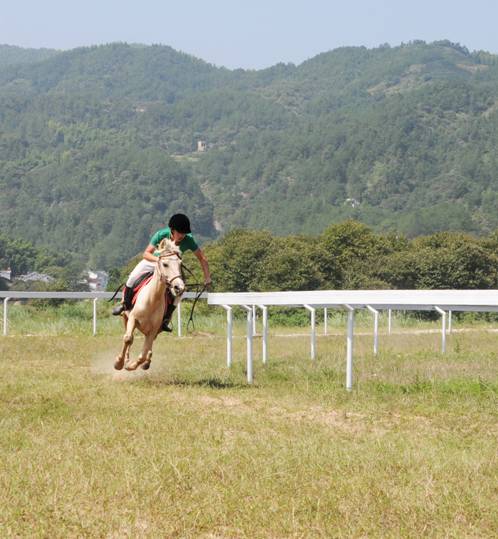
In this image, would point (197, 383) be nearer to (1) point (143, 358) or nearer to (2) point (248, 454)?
(1) point (143, 358)

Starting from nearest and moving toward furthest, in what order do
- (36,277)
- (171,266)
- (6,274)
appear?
(171,266), (6,274), (36,277)

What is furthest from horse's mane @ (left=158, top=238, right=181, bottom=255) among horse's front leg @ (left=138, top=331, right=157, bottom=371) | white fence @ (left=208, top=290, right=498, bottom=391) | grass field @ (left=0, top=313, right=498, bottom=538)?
grass field @ (left=0, top=313, right=498, bottom=538)

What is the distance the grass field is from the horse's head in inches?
50.6

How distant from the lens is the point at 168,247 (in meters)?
13.4

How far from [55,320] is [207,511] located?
2897 centimetres

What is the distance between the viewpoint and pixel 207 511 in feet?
21.4

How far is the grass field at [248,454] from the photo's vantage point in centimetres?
634

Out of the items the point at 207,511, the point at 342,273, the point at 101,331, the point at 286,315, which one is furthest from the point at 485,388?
the point at 342,273

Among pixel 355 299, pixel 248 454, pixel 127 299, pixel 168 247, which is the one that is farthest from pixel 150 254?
pixel 248 454

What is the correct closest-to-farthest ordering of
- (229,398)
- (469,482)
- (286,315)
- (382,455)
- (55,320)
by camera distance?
(469,482)
(382,455)
(229,398)
(55,320)
(286,315)

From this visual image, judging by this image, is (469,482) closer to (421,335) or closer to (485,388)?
(485,388)

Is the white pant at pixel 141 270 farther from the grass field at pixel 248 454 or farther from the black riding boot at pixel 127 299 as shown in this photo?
the grass field at pixel 248 454

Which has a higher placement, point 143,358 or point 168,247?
point 168,247

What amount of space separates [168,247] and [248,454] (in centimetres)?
553
